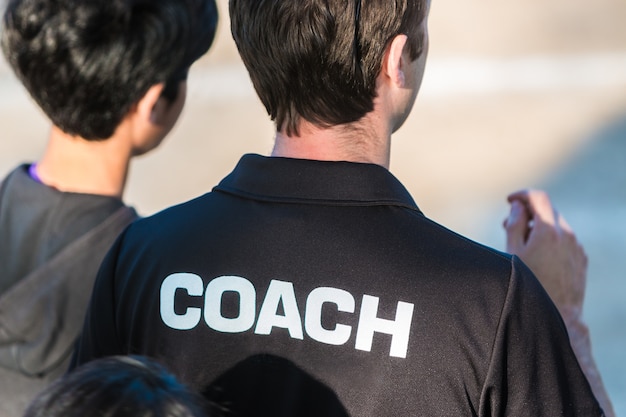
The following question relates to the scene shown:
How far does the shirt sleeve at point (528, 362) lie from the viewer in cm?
140

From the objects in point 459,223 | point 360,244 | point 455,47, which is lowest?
point 360,244

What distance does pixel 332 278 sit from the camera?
1.49m

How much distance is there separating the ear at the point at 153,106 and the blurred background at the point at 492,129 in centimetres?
364

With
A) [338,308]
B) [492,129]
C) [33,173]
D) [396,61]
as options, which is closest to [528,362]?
[338,308]

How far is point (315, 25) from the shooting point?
1537 millimetres

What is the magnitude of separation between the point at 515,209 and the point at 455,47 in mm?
6413

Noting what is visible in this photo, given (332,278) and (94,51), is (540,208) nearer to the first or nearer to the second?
(332,278)

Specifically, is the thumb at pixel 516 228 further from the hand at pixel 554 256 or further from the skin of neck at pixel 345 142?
the skin of neck at pixel 345 142

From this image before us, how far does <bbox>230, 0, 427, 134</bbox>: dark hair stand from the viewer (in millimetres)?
1538

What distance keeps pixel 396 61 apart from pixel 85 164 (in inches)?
34.4

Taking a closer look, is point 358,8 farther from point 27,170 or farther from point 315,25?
point 27,170

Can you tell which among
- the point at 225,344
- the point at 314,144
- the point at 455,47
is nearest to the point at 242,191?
the point at 314,144

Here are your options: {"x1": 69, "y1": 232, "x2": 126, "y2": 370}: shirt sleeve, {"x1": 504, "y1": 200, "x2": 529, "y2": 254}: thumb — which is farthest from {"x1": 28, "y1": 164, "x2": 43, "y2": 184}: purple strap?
{"x1": 504, "y1": 200, "x2": 529, "y2": 254}: thumb

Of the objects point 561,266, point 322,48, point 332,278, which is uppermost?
point 322,48
